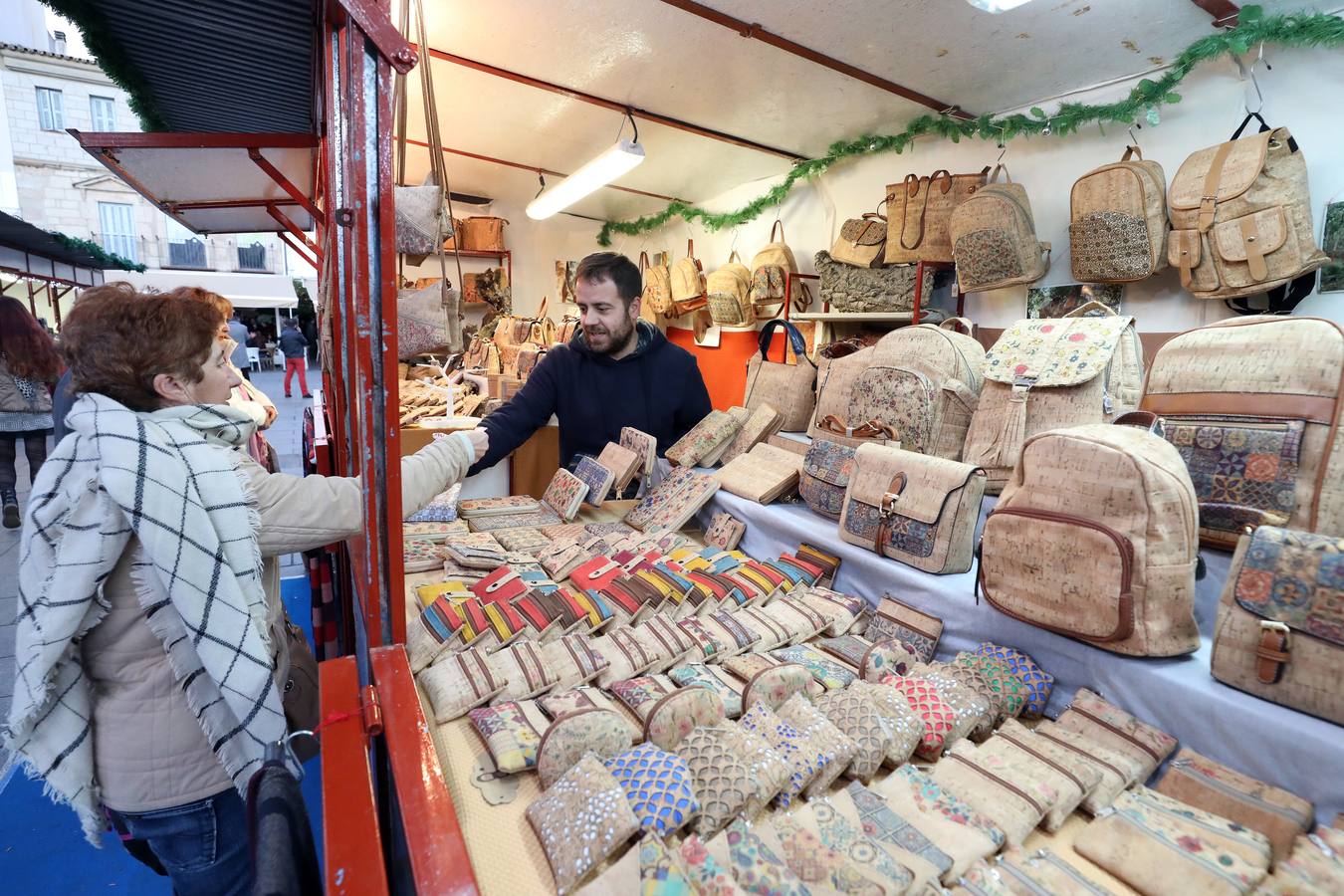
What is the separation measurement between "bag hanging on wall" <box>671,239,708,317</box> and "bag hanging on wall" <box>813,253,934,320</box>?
1913 mm

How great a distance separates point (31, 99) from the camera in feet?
65.4

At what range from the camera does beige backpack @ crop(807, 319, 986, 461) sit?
2.28m

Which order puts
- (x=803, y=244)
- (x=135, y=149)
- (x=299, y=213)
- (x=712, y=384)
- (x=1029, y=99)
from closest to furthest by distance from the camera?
(x=135, y=149) < (x=1029, y=99) < (x=299, y=213) < (x=803, y=244) < (x=712, y=384)

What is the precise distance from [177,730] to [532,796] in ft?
2.58

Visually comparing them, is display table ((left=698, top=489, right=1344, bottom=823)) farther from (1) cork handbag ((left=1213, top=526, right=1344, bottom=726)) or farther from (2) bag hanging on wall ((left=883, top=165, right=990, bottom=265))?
(2) bag hanging on wall ((left=883, top=165, right=990, bottom=265))

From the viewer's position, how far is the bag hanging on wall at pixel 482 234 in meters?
8.98

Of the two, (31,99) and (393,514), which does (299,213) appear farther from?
(31,99)

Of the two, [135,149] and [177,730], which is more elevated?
[135,149]

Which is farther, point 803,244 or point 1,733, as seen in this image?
point 803,244

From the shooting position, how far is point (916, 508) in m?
1.75

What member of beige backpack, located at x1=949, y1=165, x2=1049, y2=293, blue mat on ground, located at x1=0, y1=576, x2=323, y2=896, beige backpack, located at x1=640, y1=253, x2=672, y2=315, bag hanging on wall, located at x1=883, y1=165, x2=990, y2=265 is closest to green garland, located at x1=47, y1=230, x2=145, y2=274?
beige backpack, located at x1=640, y1=253, x2=672, y2=315

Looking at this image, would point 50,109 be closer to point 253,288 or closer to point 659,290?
point 253,288

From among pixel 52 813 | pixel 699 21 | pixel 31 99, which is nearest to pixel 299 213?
pixel 699 21

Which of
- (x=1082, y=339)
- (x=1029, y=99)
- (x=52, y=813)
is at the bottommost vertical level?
(x=52, y=813)
